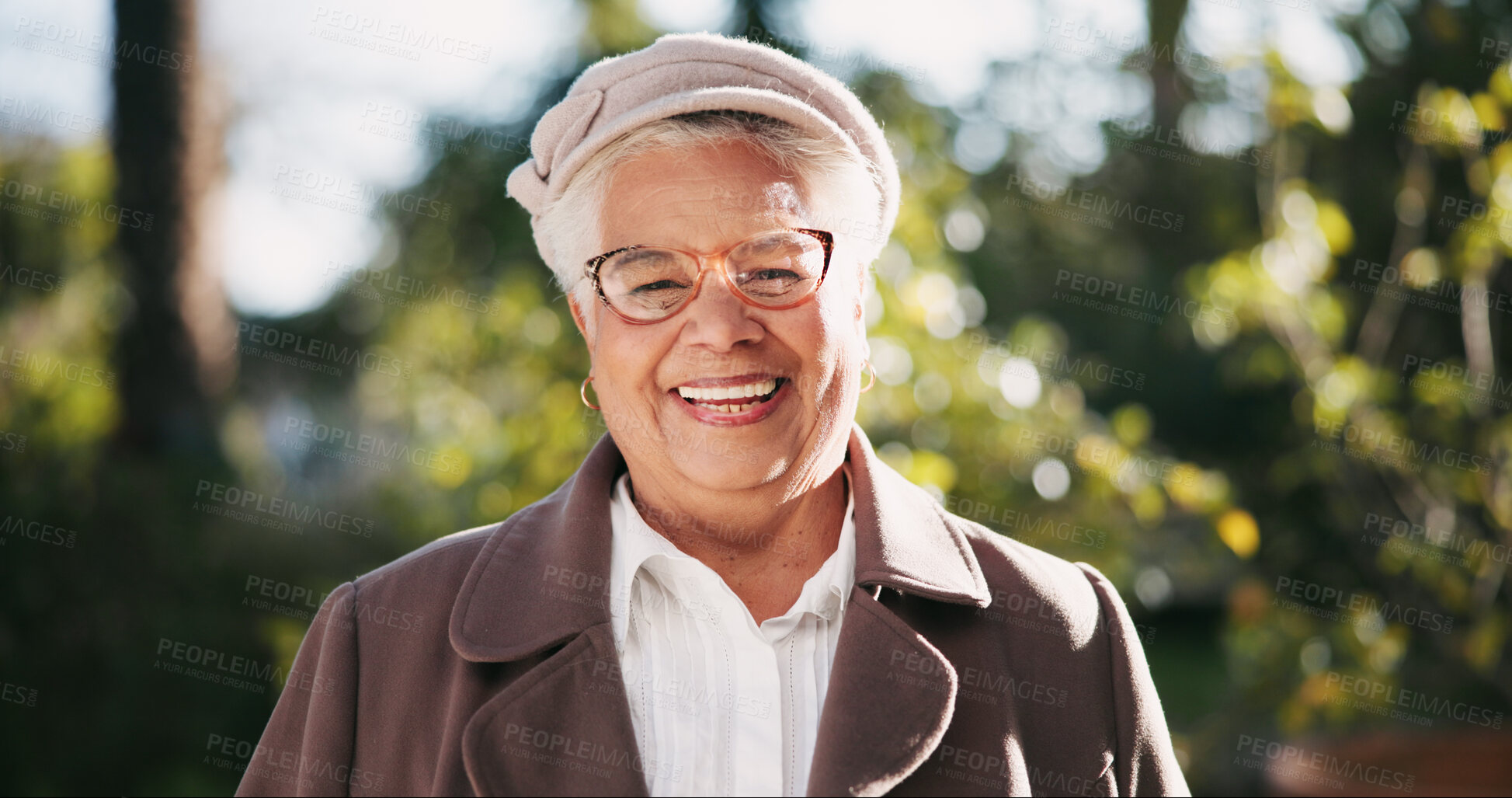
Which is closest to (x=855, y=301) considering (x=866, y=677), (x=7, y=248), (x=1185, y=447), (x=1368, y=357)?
(x=866, y=677)

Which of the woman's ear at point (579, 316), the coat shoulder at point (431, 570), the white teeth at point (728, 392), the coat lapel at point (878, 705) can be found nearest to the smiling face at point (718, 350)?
the white teeth at point (728, 392)

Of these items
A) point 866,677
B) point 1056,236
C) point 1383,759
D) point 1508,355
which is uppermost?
point 1056,236

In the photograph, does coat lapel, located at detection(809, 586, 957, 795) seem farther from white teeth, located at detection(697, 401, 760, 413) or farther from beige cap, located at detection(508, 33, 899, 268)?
beige cap, located at detection(508, 33, 899, 268)

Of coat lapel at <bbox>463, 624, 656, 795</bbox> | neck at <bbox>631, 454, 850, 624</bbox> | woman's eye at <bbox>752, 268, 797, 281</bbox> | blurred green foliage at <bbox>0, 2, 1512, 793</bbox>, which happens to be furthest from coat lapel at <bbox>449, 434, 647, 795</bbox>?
blurred green foliage at <bbox>0, 2, 1512, 793</bbox>

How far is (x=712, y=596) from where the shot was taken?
1.89 metres

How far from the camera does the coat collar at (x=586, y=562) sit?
5.93 ft

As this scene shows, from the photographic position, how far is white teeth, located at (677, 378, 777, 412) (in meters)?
1.80

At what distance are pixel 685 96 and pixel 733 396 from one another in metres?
0.49

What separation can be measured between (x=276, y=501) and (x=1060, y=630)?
13.0ft

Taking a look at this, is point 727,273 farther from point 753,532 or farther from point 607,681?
point 607,681

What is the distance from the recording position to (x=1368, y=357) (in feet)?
16.7

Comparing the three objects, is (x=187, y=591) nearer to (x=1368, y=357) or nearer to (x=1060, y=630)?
(x=1060, y=630)

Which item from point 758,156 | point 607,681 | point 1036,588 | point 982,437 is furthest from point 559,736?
point 982,437

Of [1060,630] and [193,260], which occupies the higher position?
[193,260]
